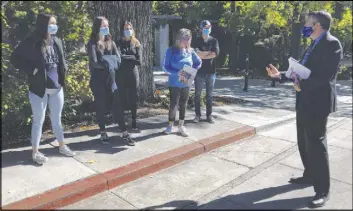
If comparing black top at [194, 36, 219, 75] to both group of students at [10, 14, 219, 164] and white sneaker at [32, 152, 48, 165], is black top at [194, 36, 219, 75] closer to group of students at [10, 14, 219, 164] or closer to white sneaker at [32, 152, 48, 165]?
group of students at [10, 14, 219, 164]

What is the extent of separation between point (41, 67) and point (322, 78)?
327 centimetres

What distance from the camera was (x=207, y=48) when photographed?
6.67 meters

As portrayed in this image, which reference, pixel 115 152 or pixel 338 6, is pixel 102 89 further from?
pixel 338 6

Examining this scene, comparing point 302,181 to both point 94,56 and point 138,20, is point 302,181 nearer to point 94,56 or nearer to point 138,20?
point 94,56

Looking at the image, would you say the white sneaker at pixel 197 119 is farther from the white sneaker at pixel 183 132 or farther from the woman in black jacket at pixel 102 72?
the woman in black jacket at pixel 102 72

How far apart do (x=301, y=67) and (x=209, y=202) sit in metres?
1.84

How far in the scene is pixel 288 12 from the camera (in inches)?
603

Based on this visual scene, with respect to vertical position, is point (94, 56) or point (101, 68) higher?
point (94, 56)

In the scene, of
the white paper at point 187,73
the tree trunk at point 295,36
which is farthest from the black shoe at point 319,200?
the tree trunk at point 295,36

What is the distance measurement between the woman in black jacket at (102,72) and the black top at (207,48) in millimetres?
1920

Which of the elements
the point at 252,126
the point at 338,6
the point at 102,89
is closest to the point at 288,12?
the point at 338,6

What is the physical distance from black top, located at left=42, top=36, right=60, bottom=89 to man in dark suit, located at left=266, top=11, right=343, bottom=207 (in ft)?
9.79

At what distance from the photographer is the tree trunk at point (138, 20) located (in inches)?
291

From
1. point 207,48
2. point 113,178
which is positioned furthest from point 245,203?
point 207,48
